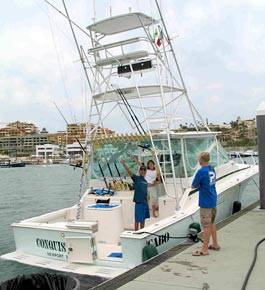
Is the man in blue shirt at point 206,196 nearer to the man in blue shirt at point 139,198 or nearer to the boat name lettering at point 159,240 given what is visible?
the boat name lettering at point 159,240

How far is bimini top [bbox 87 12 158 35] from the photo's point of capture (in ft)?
26.4

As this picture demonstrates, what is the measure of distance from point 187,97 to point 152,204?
99.6 inches

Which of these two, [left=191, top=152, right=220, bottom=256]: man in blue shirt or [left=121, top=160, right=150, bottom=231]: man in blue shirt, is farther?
[left=121, top=160, right=150, bottom=231]: man in blue shirt

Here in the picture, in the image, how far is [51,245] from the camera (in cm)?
708

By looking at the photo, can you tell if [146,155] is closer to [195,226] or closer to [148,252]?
[195,226]

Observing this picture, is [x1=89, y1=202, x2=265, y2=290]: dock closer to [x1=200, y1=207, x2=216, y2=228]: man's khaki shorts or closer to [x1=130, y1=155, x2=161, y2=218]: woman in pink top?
[x1=200, y1=207, x2=216, y2=228]: man's khaki shorts

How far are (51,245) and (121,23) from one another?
4.40 meters

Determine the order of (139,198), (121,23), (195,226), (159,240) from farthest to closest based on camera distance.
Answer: (121,23) < (139,198) < (195,226) < (159,240)

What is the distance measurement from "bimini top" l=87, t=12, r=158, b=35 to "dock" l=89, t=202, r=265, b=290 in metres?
4.25

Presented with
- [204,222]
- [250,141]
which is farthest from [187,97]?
[250,141]

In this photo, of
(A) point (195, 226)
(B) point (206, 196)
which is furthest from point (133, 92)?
(B) point (206, 196)

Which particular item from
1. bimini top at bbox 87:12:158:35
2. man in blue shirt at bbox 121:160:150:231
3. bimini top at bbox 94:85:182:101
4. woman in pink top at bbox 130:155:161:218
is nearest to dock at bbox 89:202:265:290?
man in blue shirt at bbox 121:160:150:231

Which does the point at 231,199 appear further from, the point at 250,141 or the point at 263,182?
the point at 250,141

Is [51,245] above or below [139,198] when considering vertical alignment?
below
